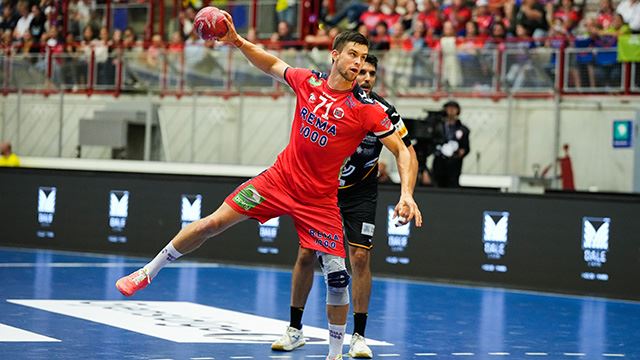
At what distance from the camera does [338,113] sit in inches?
318

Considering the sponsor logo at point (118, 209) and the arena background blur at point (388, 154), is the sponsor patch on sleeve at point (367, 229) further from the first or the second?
the sponsor logo at point (118, 209)

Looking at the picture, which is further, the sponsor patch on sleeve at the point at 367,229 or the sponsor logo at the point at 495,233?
the sponsor logo at the point at 495,233

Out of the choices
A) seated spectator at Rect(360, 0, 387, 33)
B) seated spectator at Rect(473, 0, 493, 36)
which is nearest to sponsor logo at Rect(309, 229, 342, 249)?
seated spectator at Rect(473, 0, 493, 36)

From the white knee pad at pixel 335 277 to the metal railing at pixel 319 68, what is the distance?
11657mm

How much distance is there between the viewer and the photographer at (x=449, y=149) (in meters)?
17.0

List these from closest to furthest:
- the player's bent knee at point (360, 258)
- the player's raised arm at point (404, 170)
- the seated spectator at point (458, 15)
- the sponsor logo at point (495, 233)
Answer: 1. the player's raised arm at point (404, 170)
2. the player's bent knee at point (360, 258)
3. the sponsor logo at point (495, 233)
4. the seated spectator at point (458, 15)

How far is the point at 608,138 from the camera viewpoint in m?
19.0

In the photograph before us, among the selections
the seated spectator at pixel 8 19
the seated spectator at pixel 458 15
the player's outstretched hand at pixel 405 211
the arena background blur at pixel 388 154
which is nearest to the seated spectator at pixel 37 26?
the seated spectator at pixel 8 19

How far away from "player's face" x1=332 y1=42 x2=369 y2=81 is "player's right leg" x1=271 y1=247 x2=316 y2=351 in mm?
1633

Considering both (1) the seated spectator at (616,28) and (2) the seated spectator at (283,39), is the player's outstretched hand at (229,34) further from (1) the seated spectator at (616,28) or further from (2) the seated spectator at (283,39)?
(2) the seated spectator at (283,39)

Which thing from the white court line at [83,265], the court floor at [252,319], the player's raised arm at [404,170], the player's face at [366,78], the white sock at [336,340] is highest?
the player's face at [366,78]

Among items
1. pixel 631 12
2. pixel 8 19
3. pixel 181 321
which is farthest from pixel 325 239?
pixel 8 19

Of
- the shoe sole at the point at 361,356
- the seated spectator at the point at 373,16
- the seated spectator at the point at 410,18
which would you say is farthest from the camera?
the seated spectator at the point at 373,16

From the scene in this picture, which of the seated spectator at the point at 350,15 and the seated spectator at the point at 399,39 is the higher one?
the seated spectator at the point at 350,15
